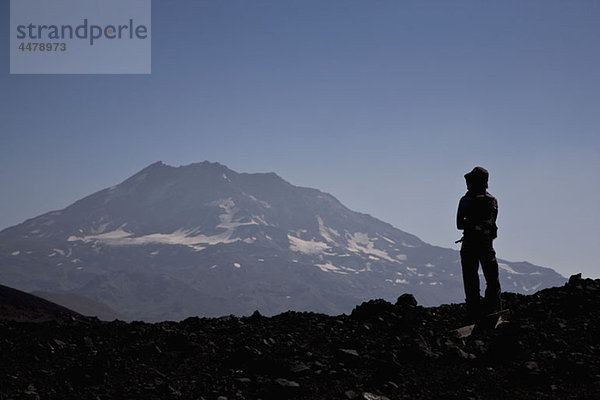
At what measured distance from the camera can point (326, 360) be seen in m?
12.4

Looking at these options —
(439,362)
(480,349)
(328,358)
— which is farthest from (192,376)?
(480,349)

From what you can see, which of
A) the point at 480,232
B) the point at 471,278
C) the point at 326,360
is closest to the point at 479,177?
the point at 480,232

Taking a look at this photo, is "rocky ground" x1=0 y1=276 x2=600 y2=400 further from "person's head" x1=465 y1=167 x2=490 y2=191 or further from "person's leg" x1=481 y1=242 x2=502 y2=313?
"person's head" x1=465 y1=167 x2=490 y2=191

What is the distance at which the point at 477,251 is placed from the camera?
14.7 m

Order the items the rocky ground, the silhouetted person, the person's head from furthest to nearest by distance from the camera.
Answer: the person's head < the silhouetted person < the rocky ground

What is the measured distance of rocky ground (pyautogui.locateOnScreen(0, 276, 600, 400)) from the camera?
10.6 meters

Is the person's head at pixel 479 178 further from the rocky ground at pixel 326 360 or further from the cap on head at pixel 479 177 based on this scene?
the rocky ground at pixel 326 360

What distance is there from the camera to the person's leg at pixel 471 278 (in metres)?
14.8

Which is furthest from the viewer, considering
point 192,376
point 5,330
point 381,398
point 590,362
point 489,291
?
point 5,330

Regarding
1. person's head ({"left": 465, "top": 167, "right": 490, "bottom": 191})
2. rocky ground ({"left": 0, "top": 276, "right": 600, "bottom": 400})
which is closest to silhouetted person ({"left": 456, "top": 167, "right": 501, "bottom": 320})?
person's head ({"left": 465, "top": 167, "right": 490, "bottom": 191})

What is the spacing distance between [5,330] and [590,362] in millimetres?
14992

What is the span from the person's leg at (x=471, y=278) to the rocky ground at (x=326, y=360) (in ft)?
1.96

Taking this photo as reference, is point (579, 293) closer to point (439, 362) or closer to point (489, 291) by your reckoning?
point (489, 291)

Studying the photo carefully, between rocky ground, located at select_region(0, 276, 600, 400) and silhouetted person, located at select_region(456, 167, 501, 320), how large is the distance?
0.93 m
